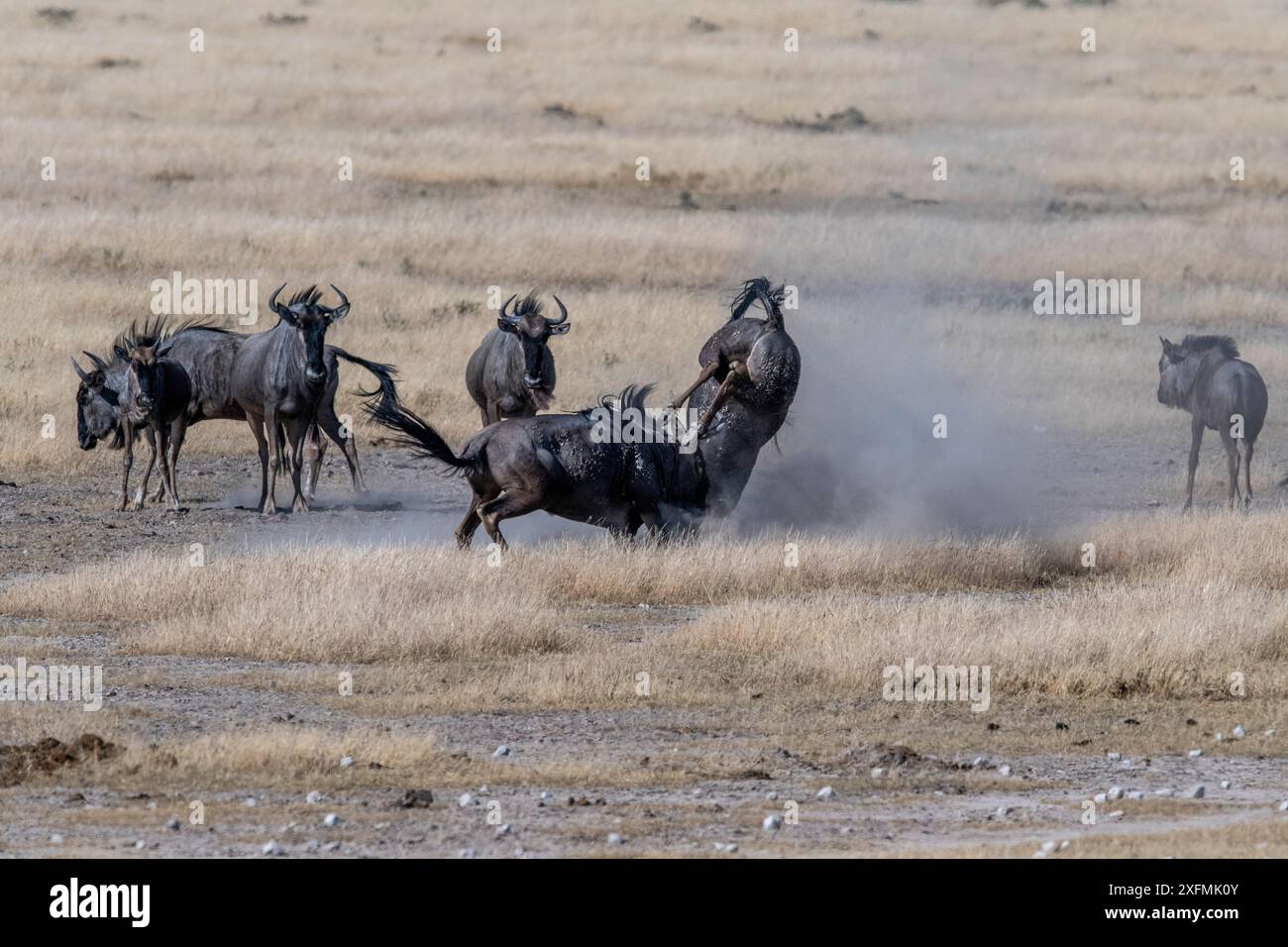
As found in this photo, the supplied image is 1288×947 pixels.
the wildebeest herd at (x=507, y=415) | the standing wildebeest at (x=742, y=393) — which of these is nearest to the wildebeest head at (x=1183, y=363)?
the wildebeest herd at (x=507, y=415)

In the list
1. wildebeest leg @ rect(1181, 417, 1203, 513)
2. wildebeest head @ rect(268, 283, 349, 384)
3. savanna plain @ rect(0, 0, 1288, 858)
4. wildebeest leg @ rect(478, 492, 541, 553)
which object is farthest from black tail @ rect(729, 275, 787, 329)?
wildebeest leg @ rect(1181, 417, 1203, 513)

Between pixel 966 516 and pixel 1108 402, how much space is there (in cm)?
670

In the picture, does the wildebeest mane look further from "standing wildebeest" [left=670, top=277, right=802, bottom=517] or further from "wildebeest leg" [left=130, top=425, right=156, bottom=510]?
"wildebeest leg" [left=130, top=425, right=156, bottom=510]

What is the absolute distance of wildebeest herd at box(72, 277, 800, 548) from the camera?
1605 cm

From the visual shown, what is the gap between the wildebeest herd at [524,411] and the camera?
1606cm

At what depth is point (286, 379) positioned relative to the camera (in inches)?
755

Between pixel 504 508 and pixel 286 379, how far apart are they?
157 inches

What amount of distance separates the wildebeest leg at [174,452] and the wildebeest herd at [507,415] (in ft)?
0.08

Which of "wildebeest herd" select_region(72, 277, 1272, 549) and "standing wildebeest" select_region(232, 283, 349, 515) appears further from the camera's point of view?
"standing wildebeest" select_region(232, 283, 349, 515)

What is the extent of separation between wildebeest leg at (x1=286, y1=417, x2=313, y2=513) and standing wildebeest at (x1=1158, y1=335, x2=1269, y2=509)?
7715mm

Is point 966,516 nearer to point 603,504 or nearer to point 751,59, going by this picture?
point 603,504

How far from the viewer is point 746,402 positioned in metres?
16.8

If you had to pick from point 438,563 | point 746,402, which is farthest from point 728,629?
point 746,402

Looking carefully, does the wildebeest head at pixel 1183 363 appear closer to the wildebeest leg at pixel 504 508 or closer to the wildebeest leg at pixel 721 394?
the wildebeest leg at pixel 721 394
